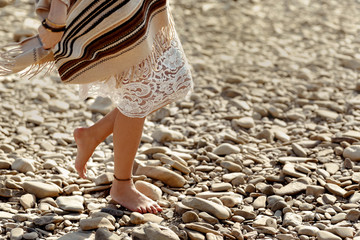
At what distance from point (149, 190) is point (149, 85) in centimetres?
63

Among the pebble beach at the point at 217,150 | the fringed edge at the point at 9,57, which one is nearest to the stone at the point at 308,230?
the pebble beach at the point at 217,150

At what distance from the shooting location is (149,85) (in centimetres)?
259

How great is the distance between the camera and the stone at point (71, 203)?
277 centimetres

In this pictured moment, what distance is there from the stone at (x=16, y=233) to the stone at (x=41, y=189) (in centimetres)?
40

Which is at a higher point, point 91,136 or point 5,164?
point 91,136

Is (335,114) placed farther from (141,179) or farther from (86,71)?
(86,71)

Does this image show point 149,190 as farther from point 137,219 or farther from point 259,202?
point 259,202

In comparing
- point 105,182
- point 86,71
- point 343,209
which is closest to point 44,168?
point 105,182

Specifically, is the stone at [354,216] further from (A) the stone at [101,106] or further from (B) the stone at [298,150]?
(A) the stone at [101,106]

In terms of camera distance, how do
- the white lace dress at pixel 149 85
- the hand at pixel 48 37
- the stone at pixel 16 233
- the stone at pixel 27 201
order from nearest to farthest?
the hand at pixel 48 37 → the stone at pixel 16 233 → the white lace dress at pixel 149 85 → the stone at pixel 27 201

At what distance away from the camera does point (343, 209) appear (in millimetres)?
2805

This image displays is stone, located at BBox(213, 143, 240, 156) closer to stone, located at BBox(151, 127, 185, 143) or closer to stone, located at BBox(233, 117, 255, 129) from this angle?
stone, located at BBox(151, 127, 185, 143)

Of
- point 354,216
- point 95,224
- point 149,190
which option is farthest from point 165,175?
point 354,216

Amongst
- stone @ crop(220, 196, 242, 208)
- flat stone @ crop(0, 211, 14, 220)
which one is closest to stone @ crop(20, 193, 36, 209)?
flat stone @ crop(0, 211, 14, 220)
